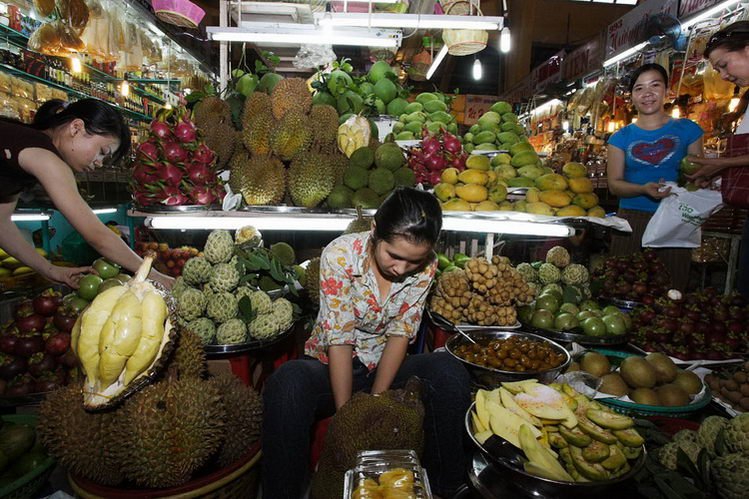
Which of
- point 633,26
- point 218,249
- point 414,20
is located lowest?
point 218,249

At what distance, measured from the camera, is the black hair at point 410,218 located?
1624mm

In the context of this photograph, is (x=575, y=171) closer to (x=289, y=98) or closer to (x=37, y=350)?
(x=289, y=98)

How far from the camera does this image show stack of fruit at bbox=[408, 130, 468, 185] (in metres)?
3.24

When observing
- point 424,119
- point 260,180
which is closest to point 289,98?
point 260,180

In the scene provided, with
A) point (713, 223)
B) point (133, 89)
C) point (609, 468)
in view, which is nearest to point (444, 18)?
point (609, 468)

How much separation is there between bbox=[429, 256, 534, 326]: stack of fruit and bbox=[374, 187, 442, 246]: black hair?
3.18ft

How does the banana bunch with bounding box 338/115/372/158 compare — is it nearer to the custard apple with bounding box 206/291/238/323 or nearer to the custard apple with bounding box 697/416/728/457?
the custard apple with bounding box 206/291/238/323

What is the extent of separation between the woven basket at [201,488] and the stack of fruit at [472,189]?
6.38 ft

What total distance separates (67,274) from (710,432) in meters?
3.14

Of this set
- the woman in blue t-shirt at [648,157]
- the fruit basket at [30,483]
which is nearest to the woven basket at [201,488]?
the fruit basket at [30,483]

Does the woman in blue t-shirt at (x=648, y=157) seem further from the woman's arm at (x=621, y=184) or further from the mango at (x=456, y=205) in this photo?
the mango at (x=456, y=205)

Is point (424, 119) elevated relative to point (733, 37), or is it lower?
lower

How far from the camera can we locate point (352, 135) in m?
3.17

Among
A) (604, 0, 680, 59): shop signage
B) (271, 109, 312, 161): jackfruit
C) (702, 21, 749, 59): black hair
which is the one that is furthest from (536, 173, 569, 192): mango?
(604, 0, 680, 59): shop signage
